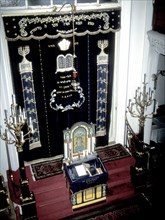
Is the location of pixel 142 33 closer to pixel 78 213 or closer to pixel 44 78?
pixel 44 78

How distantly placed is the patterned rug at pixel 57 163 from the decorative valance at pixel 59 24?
3.54 m

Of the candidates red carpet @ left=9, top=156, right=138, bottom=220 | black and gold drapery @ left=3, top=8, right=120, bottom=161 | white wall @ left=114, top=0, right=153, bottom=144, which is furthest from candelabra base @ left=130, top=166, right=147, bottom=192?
black and gold drapery @ left=3, top=8, right=120, bottom=161

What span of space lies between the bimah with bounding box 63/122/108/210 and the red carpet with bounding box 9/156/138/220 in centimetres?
20

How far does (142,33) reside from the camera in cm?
741

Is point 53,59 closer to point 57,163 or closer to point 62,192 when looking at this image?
point 57,163

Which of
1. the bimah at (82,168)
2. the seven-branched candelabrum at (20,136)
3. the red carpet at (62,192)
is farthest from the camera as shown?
the red carpet at (62,192)

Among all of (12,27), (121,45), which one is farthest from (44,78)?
(121,45)

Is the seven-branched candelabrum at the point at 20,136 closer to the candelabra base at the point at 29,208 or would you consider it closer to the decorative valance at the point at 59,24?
the candelabra base at the point at 29,208

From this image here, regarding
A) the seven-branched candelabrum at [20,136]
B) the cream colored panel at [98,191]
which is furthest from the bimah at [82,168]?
the seven-branched candelabrum at [20,136]

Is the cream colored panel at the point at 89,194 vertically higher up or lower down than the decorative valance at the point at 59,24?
lower down

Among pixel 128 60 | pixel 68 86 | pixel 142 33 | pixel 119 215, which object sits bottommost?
pixel 119 215

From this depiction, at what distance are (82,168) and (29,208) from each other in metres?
1.55

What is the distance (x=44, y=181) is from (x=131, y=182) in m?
2.29

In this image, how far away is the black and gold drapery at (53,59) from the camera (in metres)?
6.50
